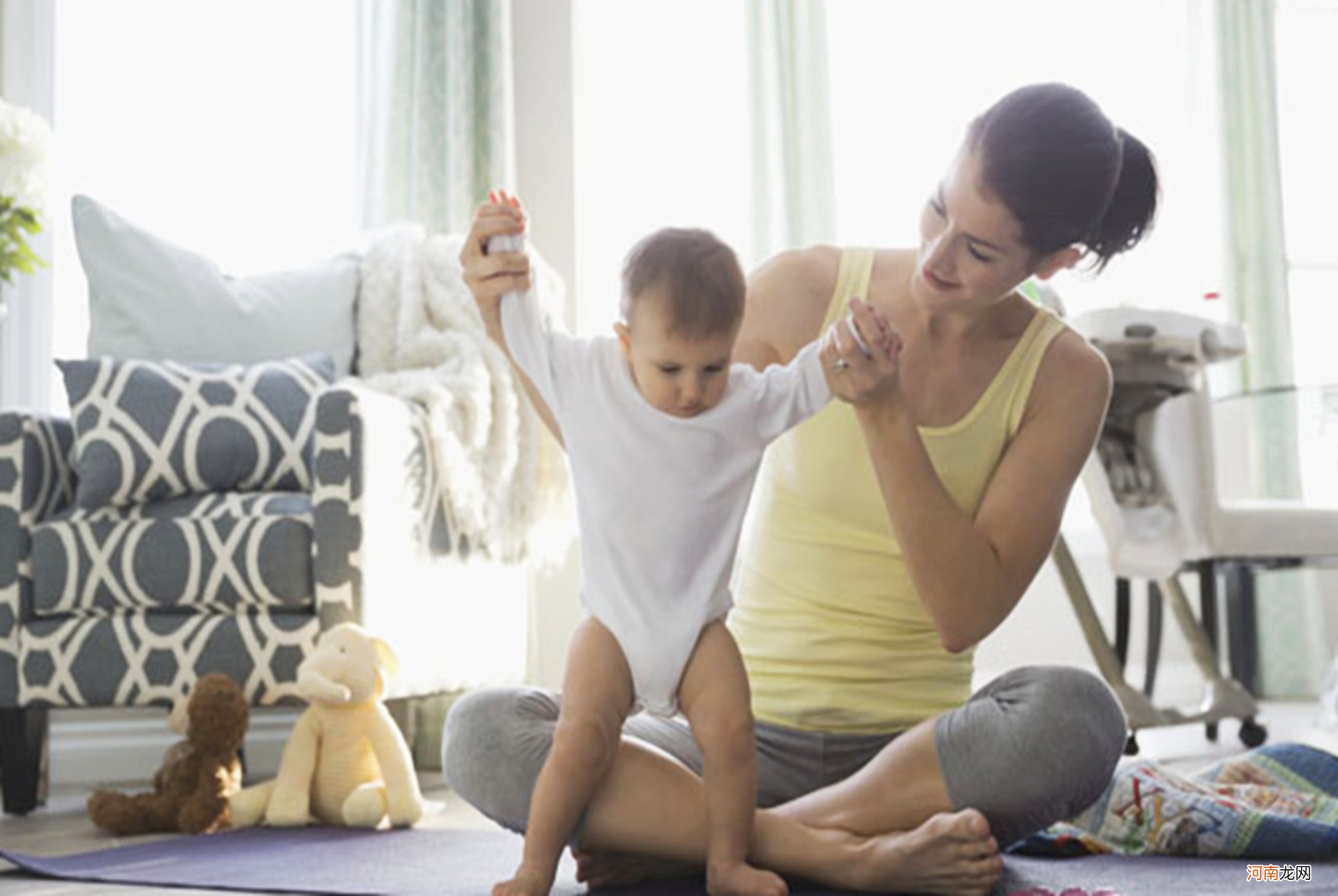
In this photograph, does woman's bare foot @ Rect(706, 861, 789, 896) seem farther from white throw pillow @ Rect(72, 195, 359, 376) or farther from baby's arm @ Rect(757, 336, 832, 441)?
white throw pillow @ Rect(72, 195, 359, 376)

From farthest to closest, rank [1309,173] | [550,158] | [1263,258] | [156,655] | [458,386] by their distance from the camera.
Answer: [1309,173], [1263,258], [550,158], [458,386], [156,655]

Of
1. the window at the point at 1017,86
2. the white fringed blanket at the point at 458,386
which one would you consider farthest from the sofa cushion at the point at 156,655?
the window at the point at 1017,86

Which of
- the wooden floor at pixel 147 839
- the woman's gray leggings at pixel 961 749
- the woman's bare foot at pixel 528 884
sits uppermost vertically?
the woman's gray leggings at pixel 961 749

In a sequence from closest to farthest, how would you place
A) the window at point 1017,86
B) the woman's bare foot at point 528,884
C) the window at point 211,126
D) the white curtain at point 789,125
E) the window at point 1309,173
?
the woman's bare foot at point 528,884, the window at point 211,126, the white curtain at point 789,125, the window at point 1017,86, the window at point 1309,173

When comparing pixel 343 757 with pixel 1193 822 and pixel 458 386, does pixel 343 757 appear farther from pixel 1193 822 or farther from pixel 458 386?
pixel 1193 822

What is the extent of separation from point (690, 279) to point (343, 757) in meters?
1.34

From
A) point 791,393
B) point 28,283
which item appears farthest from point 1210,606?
point 28,283

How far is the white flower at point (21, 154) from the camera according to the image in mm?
2469

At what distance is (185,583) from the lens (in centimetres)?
257

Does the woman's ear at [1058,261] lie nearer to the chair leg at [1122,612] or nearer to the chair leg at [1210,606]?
the chair leg at [1210,606]

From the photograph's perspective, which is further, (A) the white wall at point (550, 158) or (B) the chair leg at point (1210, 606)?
(A) the white wall at point (550, 158)

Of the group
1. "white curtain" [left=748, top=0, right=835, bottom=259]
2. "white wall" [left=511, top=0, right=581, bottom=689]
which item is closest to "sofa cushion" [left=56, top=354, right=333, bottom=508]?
"white wall" [left=511, top=0, right=581, bottom=689]

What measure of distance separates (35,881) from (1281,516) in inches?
102

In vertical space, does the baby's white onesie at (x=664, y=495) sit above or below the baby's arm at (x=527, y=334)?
below
